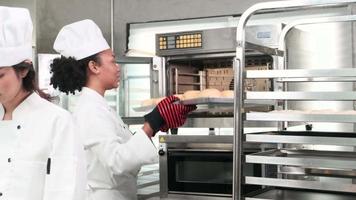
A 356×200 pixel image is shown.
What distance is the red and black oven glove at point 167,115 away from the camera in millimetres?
1826

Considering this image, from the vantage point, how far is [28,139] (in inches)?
57.5

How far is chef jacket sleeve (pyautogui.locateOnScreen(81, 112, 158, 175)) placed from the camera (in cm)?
180

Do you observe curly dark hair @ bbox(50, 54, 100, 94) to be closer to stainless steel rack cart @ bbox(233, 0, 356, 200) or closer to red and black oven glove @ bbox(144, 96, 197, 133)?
red and black oven glove @ bbox(144, 96, 197, 133)

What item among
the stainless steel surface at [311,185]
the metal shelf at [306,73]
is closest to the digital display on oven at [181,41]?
the metal shelf at [306,73]

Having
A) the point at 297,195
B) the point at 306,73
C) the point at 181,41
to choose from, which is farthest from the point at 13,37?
the point at 181,41

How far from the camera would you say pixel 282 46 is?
2186 mm

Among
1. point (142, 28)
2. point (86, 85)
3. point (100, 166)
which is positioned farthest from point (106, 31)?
point (100, 166)

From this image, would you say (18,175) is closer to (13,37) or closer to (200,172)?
(13,37)

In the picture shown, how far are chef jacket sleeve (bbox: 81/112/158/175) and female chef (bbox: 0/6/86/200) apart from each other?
1.06 ft

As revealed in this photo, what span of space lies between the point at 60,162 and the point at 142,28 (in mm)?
2154

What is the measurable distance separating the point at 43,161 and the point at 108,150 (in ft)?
1.32

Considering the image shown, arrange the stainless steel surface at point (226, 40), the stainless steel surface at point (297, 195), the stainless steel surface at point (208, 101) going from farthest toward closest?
the stainless steel surface at point (226, 40)
the stainless steel surface at point (208, 101)
the stainless steel surface at point (297, 195)

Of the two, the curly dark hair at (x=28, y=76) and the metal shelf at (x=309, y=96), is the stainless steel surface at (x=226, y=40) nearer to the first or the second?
the metal shelf at (x=309, y=96)

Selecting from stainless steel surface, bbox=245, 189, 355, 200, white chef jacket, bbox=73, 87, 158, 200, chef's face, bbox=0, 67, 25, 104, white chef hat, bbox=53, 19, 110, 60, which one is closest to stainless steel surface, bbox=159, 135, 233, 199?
white chef jacket, bbox=73, 87, 158, 200
